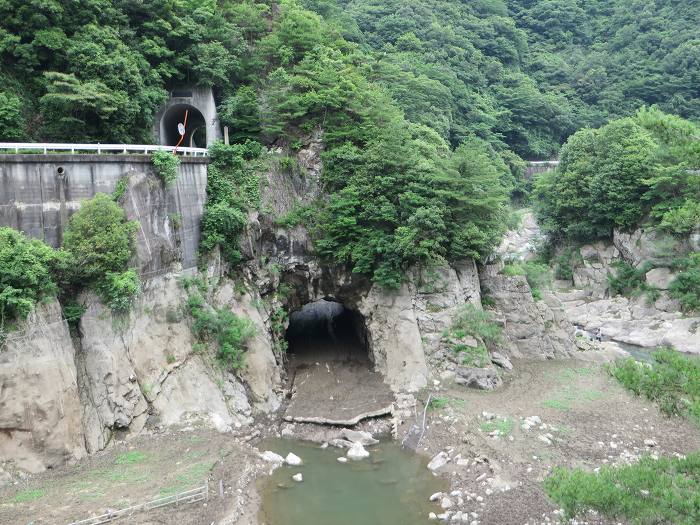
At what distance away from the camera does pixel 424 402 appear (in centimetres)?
2523

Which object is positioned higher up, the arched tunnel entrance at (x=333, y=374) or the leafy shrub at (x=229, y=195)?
the leafy shrub at (x=229, y=195)

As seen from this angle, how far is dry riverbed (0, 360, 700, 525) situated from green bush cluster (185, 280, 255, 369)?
3562 millimetres

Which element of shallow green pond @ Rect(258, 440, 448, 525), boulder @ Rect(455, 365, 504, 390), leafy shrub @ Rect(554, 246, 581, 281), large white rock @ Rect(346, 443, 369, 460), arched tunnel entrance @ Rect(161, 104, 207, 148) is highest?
arched tunnel entrance @ Rect(161, 104, 207, 148)

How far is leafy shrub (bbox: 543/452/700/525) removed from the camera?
9273mm

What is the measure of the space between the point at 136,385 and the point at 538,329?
911 inches

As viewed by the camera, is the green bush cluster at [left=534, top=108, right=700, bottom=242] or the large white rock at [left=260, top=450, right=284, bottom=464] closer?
the large white rock at [left=260, top=450, right=284, bottom=464]

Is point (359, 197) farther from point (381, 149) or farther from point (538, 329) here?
point (538, 329)

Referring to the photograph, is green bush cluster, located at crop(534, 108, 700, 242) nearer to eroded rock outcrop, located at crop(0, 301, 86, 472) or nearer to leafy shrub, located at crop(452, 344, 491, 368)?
leafy shrub, located at crop(452, 344, 491, 368)

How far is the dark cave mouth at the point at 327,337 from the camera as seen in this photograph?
30906mm

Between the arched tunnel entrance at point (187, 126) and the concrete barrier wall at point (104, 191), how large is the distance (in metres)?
6.73

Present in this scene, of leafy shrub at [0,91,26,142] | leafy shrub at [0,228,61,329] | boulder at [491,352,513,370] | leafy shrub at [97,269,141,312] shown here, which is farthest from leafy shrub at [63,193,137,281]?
boulder at [491,352,513,370]

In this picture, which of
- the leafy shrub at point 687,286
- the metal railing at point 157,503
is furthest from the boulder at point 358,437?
the leafy shrub at point 687,286

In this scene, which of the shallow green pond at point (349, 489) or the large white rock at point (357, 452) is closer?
the shallow green pond at point (349, 489)

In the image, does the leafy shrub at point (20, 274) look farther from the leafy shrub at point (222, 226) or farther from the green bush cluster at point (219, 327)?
the leafy shrub at point (222, 226)
